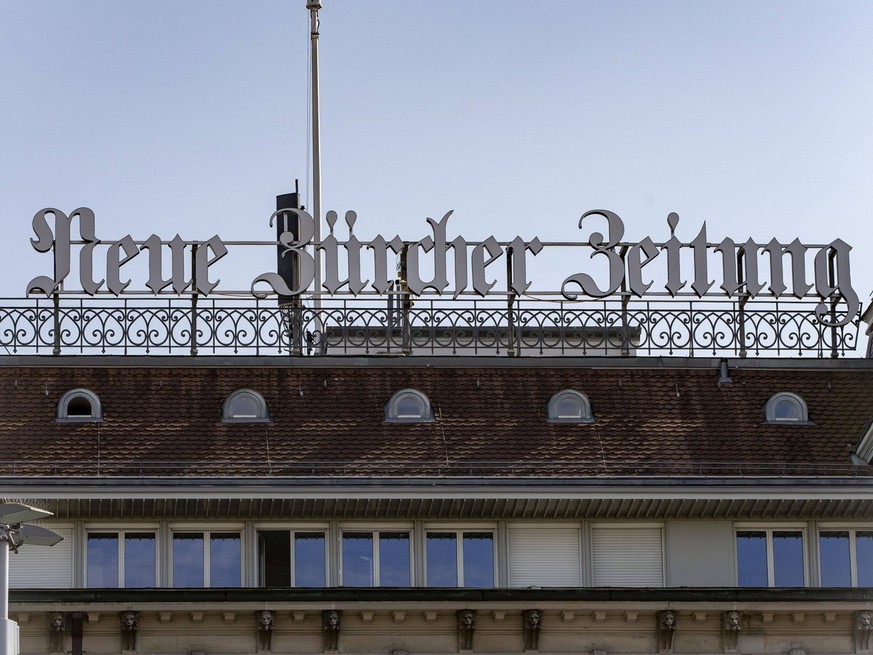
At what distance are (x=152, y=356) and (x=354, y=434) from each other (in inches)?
198

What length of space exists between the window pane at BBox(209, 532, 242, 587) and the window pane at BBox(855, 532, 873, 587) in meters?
12.7

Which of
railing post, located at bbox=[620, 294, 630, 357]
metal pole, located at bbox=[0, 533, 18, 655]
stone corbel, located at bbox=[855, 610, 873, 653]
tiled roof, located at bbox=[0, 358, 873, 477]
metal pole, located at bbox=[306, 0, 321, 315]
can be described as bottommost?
stone corbel, located at bbox=[855, 610, 873, 653]

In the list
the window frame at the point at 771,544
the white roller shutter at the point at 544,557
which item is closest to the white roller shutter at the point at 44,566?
the white roller shutter at the point at 544,557

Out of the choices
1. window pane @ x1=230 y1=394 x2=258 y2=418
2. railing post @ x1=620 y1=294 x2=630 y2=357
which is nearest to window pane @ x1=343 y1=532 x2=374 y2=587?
window pane @ x1=230 y1=394 x2=258 y2=418

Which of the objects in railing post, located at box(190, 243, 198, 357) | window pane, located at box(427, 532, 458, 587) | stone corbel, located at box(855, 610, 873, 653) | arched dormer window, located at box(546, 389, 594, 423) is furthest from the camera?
railing post, located at box(190, 243, 198, 357)

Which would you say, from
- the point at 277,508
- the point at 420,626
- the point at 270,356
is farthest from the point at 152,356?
the point at 420,626

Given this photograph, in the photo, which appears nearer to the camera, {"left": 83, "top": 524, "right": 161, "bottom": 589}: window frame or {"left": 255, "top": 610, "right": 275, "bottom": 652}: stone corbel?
{"left": 255, "top": 610, "right": 275, "bottom": 652}: stone corbel

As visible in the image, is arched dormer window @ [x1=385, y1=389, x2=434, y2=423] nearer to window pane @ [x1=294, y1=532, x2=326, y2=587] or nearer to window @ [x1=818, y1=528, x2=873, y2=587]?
window pane @ [x1=294, y1=532, x2=326, y2=587]

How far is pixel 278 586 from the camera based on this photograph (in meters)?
46.0

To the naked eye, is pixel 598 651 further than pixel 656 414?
No

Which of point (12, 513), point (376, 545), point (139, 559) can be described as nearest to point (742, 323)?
point (376, 545)

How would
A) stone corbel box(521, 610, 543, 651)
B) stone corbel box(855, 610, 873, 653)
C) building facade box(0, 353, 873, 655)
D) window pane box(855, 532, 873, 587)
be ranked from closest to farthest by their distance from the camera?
building facade box(0, 353, 873, 655), stone corbel box(521, 610, 543, 651), stone corbel box(855, 610, 873, 653), window pane box(855, 532, 873, 587)

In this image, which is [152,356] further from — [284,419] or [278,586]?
[278,586]

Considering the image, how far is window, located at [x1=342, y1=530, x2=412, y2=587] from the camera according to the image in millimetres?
46469
